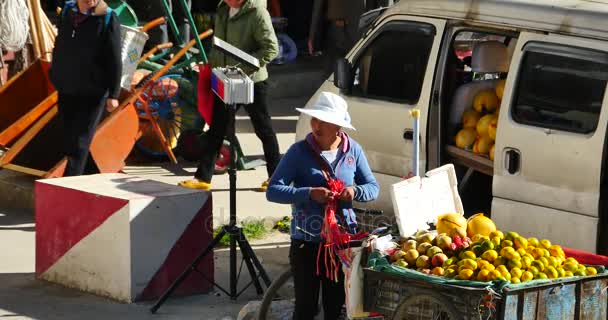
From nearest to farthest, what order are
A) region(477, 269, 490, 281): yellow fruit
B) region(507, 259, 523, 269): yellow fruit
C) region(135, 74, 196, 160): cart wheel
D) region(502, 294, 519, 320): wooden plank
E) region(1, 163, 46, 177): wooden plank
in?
region(502, 294, 519, 320): wooden plank, region(477, 269, 490, 281): yellow fruit, region(507, 259, 523, 269): yellow fruit, region(1, 163, 46, 177): wooden plank, region(135, 74, 196, 160): cart wheel

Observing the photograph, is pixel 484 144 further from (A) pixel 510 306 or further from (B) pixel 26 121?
(B) pixel 26 121

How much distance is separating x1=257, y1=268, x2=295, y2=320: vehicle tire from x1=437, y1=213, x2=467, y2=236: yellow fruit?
93 cm

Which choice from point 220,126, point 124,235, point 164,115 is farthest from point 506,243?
point 164,115

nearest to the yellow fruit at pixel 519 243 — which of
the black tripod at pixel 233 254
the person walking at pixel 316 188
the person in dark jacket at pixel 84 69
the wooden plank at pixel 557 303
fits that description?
the wooden plank at pixel 557 303

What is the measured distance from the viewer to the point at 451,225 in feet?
22.2

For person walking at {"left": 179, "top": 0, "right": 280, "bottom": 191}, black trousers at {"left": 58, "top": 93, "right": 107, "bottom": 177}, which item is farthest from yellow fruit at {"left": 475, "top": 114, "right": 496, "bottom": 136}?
black trousers at {"left": 58, "top": 93, "right": 107, "bottom": 177}

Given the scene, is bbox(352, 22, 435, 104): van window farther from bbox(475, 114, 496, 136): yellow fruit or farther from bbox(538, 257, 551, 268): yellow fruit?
bbox(538, 257, 551, 268): yellow fruit

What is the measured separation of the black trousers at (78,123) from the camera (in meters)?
9.73

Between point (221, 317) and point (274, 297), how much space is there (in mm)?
808

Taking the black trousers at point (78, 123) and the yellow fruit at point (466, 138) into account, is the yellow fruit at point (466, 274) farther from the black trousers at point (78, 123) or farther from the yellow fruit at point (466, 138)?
the black trousers at point (78, 123)

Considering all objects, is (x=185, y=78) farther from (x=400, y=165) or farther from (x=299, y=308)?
(x=299, y=308)

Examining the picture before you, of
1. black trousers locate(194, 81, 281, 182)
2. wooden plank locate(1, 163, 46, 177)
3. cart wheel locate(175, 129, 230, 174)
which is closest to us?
wooden plank locate(1, 163, 46, 177)

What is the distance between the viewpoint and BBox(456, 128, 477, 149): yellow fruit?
822cm

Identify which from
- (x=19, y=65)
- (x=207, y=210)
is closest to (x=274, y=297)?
(x=207, y=210)
